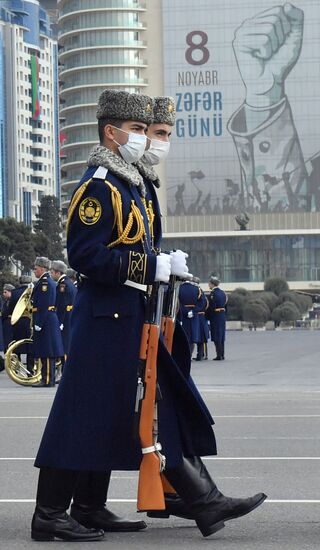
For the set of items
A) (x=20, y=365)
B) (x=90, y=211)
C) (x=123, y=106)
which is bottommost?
(x=20, y=365)

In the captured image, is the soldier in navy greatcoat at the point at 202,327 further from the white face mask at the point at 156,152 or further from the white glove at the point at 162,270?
the white glove at the point at 162,270

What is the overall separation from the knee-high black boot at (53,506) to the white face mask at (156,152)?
175 cm

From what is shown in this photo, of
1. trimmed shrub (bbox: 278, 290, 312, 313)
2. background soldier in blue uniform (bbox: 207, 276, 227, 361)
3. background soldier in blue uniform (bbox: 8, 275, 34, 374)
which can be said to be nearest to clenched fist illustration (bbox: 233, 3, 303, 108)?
trimmed shrub (bbox: 278, 290, 312, 313)

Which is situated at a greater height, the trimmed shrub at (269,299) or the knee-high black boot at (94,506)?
the trimmed shrub at (269,299)

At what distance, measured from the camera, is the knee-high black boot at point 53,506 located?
6598 millimetres

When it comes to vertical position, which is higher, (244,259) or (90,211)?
(244,259)

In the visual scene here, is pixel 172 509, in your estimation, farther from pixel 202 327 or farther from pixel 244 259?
pixel 244 259

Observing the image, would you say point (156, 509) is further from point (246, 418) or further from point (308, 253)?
point (308, 253)

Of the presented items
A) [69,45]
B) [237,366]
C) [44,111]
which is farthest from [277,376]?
[44,111]

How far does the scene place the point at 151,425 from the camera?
6.50m

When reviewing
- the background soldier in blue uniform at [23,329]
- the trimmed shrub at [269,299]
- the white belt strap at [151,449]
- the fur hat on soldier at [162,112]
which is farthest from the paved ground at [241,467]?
the trimmed shrub at [269,299]

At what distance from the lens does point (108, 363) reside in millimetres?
6676

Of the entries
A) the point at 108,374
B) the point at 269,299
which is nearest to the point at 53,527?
the point at 108,374

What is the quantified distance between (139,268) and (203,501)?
1.04 meters
